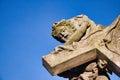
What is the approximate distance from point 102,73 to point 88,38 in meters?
0.90

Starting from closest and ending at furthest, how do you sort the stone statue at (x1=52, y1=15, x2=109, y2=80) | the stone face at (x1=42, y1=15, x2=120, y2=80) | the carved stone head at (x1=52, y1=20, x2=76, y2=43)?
the stone face at (x1=42, y1=15, x2=120, y2=80), the stone statue at (x1=52, y1=15, x2=109, y2=80), the carved stone head at (x1=52, y1=20, x2=76, y2=43)

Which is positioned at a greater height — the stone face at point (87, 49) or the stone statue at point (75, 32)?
the stone statue at point (75, 32)

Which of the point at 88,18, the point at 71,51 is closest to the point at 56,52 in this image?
the point at 71,51

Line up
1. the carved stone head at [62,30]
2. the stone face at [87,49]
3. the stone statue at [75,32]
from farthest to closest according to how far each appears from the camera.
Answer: the carved stone head at [62,30]
the stone statue at [75,32]
the stone face at [87,49]

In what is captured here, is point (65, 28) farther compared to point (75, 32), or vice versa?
point (65, 28)

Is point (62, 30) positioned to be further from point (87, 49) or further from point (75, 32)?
point (87, 49)

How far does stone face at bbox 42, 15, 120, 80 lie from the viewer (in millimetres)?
6691

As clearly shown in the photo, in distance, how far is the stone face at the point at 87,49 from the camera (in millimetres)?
6691

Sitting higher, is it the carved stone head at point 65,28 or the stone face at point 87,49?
the carved stone head at point 65,28

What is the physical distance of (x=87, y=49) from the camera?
274 inches

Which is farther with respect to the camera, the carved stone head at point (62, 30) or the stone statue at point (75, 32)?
the carved stone head at point (62, 30)

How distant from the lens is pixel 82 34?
7523 millimetres

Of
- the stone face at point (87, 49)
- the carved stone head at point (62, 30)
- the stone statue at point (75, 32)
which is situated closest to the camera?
the stone face at point (87, 49)

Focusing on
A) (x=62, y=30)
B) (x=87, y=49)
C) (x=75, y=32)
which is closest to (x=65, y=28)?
(x=62, y=30)
